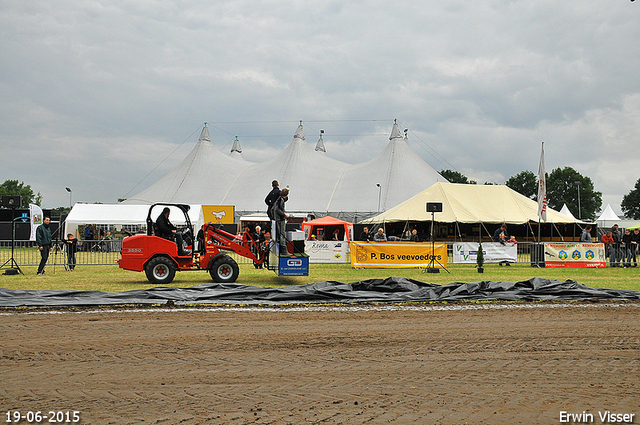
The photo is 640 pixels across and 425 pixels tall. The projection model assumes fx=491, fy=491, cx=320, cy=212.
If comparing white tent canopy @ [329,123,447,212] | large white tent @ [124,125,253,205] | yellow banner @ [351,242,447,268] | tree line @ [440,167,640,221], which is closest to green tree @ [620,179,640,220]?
tree line @ [440,167,640,221]

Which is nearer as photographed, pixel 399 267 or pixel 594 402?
pixel 594 402

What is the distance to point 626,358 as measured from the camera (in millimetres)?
5516

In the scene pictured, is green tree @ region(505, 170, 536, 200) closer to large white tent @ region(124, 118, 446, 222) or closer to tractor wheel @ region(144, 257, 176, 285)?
large white tent @ region(124, 118, 446, 222)

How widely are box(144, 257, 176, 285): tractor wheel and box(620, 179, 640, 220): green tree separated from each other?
98.1 meters

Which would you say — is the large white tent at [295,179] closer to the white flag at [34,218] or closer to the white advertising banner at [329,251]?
the white flag at [34,218]

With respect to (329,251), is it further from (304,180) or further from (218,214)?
(304,180)

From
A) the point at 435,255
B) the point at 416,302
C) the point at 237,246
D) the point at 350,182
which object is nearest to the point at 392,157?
the point at 350,182

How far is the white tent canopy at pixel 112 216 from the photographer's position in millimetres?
31453

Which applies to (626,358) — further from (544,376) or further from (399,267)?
(399,267)

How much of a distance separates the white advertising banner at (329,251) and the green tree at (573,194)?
3391 inches

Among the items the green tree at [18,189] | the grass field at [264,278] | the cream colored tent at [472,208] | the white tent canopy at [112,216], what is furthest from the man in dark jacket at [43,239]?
the green tree at [18,189]

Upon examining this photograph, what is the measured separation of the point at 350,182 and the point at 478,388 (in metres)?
45.9

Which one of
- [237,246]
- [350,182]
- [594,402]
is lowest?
[594,402]

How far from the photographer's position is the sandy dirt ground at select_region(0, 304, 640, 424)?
3.92 meters
